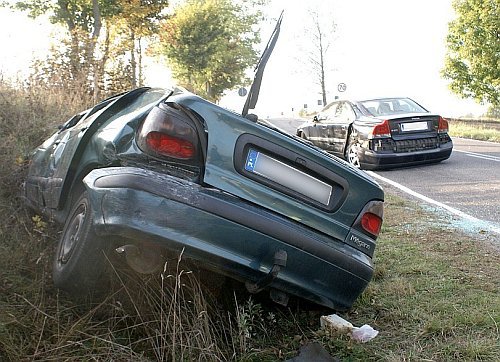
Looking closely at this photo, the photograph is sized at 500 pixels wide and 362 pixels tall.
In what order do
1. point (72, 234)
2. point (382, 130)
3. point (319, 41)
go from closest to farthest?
1. point (72, 234)
2. point (382, 130)
3. point (319, 41)

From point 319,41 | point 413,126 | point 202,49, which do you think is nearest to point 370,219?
point 413,126

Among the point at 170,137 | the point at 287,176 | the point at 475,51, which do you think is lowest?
the point at 287,176

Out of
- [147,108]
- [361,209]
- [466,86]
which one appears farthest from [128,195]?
[466,86]

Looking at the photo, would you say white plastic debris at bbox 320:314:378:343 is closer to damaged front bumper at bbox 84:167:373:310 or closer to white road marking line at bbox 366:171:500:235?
damaged front bumper at bbox 84:167:373:310

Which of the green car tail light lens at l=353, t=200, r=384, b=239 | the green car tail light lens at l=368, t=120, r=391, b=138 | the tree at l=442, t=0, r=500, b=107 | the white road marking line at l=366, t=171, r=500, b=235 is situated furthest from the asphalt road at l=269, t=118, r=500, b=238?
the tree at l=442, t=0, r=500, b=107

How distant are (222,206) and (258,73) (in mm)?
1063

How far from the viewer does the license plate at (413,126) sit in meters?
10.1

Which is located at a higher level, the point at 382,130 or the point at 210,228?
the point at 382,130

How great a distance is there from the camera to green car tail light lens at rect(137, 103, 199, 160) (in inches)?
109

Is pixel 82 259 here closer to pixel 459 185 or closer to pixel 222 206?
pixel 222 206

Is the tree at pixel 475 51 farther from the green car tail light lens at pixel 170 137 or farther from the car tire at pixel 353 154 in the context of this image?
the green car tail light lens at pixel 170 137

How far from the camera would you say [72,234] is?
3068mm

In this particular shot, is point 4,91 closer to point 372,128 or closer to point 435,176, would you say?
point 372,128

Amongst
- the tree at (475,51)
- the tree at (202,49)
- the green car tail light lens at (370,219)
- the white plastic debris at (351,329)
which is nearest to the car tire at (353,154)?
the green car tail light lens at (370,219)
